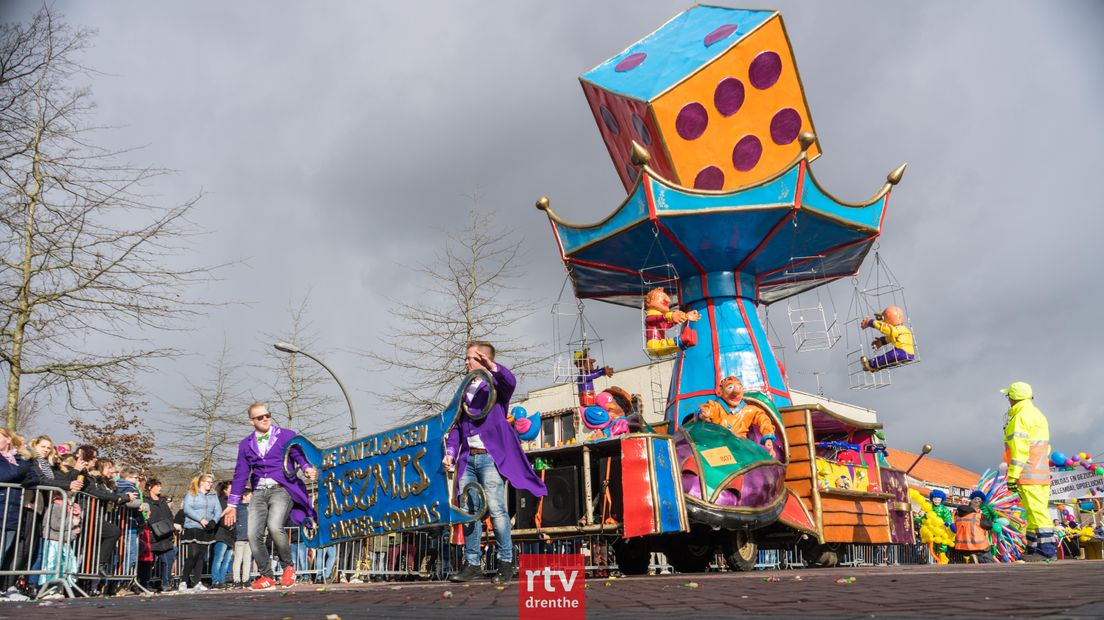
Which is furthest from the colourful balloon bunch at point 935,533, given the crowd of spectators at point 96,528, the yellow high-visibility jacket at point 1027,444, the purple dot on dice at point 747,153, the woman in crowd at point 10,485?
the woman in crowd at point 10,485

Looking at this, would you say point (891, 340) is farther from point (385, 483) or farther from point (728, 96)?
point (385, 483)

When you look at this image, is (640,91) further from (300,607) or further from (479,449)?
(300,607)

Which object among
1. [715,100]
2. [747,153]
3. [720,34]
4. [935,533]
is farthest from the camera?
[935,533]

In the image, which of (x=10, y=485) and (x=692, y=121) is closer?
(x=10, y=485)

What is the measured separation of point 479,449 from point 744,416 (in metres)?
5.38

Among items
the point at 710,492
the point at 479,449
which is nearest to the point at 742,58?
the point at 710,492

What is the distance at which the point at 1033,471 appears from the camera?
10.8 m

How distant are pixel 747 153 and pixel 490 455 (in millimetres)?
9374

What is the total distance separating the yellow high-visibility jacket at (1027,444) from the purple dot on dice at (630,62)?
27.2 feet

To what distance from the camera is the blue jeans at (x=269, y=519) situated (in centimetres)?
805

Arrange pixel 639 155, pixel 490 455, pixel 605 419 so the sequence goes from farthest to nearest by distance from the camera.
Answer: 1. pixel 639 155
2. pixel 605 419
3. pixel 490 455

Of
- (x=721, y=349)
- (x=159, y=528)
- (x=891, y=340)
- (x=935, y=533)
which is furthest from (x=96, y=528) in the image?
(x=935, y=533)

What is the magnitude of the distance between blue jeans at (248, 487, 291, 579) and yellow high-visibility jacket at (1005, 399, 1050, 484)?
8.60m

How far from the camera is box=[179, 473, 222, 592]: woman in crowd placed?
11359 mm
